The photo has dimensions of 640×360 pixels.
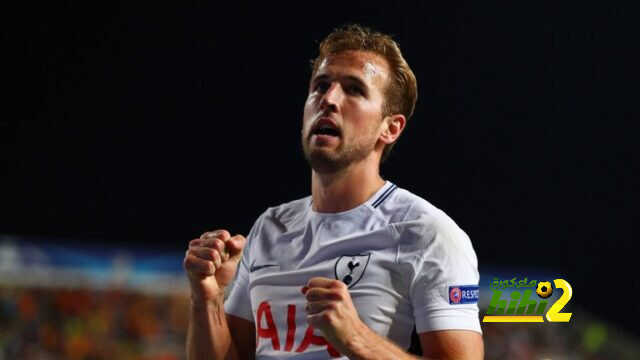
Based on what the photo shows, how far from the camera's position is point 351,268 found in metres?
2.22

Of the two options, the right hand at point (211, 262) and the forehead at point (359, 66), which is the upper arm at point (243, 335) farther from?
the forehead at point (359, 66)

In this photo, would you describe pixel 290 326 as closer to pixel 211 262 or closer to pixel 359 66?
pixel 211 262

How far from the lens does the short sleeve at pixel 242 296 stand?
2.50 metres

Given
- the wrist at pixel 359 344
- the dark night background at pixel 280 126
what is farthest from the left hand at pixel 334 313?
the dark night background at pixel 280 126

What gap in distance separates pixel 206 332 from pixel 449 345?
77 centimetres

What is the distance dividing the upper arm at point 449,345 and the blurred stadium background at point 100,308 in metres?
6.32

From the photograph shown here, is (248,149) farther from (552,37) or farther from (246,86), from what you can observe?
(552,37)

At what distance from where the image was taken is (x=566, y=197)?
473 inches

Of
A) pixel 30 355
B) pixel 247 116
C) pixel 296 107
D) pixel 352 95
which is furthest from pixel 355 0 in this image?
pixel 352 95

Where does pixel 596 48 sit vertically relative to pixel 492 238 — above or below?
above

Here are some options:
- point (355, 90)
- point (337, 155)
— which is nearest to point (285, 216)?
point (337, 155)

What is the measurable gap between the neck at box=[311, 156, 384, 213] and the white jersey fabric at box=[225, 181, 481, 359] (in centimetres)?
3

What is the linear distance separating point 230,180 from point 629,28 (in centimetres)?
638

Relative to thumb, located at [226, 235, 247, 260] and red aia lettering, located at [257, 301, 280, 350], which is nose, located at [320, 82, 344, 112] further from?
red aia lettering, located at [257, 301, 280, 350]
